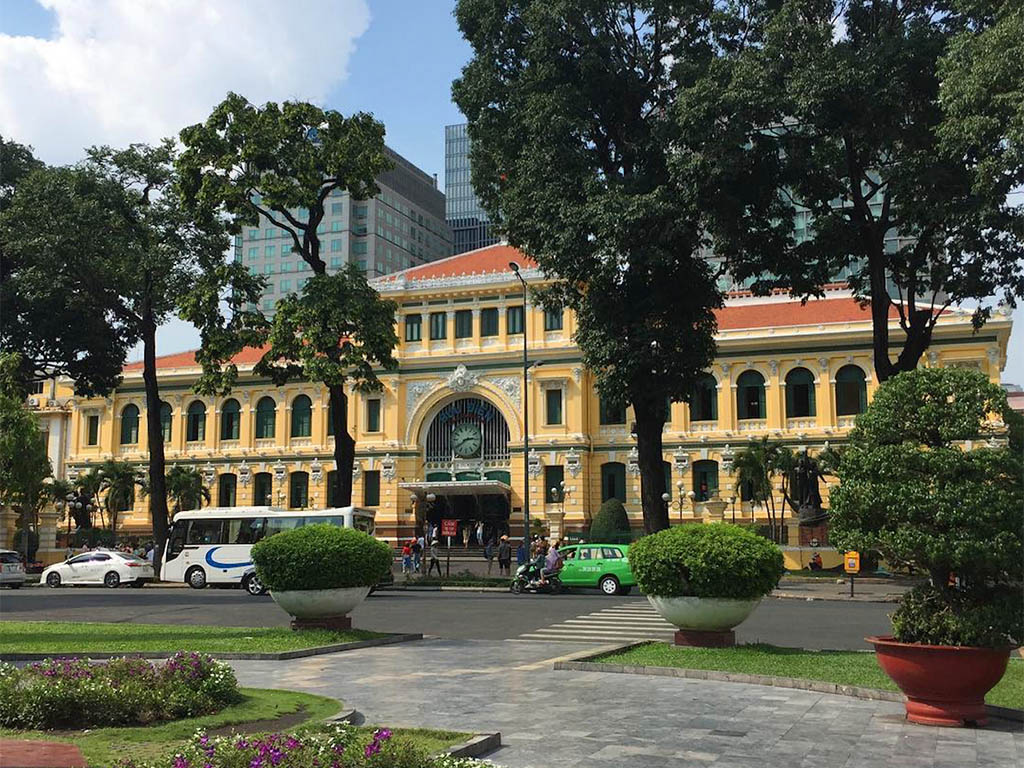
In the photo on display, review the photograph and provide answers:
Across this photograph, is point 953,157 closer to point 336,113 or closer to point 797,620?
point 797,620

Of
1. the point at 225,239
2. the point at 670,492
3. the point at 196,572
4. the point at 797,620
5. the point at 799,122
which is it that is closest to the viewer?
the point at 797,620

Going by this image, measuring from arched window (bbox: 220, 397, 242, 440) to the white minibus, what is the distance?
24.5m

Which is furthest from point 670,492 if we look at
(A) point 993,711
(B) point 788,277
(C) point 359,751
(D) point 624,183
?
(C) point 359,751

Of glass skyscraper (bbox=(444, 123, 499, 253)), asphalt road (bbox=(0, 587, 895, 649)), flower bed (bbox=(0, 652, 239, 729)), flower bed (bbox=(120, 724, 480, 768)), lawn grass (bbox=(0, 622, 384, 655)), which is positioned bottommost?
asphalt road (bbox=(0, 587, 895, 649))

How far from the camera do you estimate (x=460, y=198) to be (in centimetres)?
14325

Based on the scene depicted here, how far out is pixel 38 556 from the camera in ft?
163

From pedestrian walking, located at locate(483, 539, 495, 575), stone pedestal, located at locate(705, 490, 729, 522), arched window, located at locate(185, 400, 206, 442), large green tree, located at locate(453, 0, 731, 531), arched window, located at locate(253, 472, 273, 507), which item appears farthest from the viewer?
arched window, located at locate(185, 400, 206, 442)

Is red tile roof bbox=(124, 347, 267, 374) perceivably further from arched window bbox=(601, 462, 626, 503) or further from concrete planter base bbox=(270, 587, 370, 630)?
concrete planter base bbox=(270, 587, 370, 630)

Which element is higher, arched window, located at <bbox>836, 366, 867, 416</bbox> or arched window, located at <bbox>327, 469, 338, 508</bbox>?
arched window, located at <bbox>836, 366, 867, 416</bbox>

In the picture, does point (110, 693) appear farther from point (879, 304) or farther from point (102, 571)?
point (102, 571)

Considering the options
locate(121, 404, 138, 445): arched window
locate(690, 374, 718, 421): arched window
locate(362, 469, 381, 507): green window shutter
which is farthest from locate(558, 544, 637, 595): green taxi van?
locate(121, 404, 138, 445): arched window

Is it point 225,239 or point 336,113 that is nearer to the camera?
point 336,113

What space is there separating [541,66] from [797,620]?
46.7 feet

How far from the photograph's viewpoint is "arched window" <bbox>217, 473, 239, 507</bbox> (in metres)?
55.7
